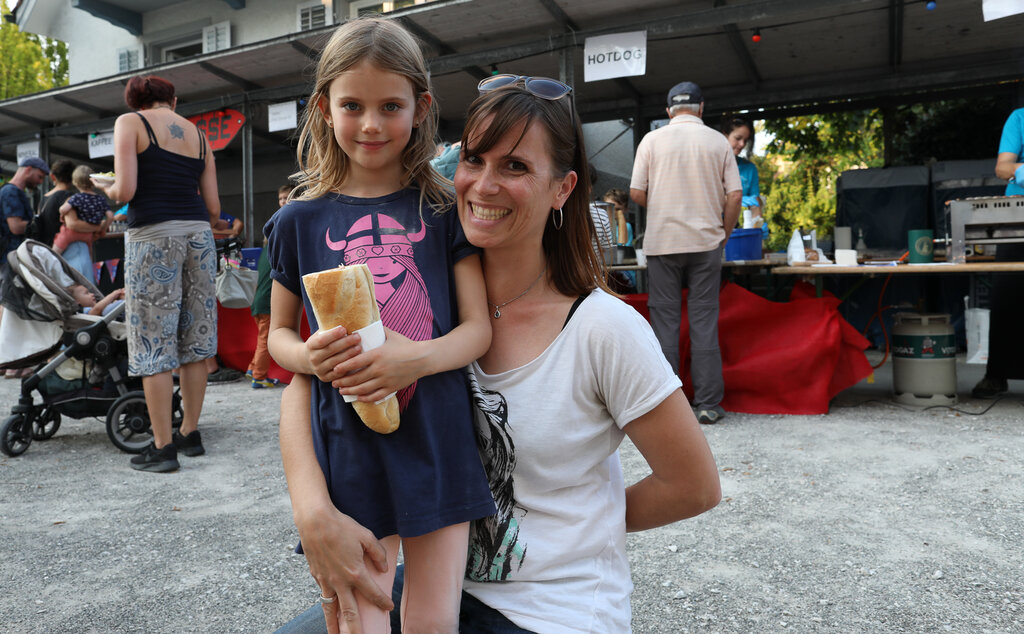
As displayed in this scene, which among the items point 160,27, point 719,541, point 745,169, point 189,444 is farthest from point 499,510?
point 160,27

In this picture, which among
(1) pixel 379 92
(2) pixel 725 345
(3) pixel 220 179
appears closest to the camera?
(1) pixel 379 92

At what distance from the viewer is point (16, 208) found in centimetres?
668

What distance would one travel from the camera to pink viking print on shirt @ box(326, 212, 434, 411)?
122 cm

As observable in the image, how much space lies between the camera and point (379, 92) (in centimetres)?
132

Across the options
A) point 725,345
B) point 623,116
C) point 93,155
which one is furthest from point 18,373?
point 623,116

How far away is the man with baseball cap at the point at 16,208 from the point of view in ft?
21.8

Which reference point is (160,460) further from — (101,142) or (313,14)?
(313,14)

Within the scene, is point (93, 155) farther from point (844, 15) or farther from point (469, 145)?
point (469, 145)

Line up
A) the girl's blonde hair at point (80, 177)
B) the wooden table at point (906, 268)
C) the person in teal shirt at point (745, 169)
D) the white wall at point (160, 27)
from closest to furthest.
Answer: the wooden table at point (906, 268), the person in teal shirt at point (745, 169), the girl's blonde hair at point (80, 177), the white wall at point (160, 27)

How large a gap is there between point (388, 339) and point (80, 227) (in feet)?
20.1

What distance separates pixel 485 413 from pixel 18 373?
7.47 meters

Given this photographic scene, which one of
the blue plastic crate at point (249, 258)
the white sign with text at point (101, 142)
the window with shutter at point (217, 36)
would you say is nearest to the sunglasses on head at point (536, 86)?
the blue plastic crate at point (249, 258)

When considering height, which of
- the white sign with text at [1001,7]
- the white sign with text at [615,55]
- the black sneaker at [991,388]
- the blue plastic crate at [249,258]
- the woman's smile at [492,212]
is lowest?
the black sneaker at [991,388]

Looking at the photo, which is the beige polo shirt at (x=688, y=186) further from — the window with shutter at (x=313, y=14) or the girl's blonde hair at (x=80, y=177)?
the window with shutter at (x=313, y=14)
